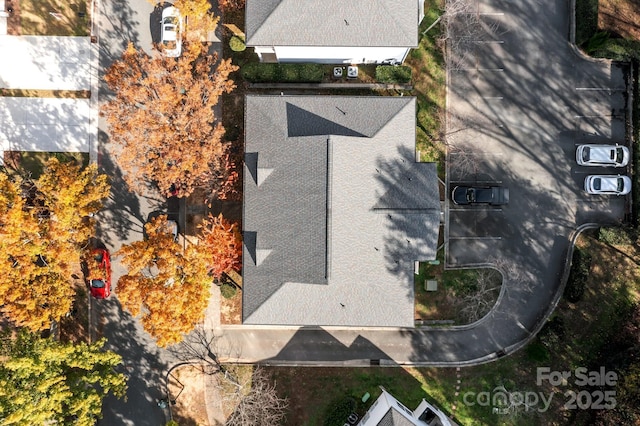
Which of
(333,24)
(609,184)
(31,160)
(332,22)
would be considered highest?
(332,22)

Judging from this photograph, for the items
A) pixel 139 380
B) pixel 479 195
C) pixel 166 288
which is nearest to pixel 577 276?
pixel 479 195

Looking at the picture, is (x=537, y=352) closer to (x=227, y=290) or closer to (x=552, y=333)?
(x=552, y=333)

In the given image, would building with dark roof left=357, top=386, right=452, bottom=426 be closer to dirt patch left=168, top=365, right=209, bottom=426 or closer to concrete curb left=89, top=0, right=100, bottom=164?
dirt patch left=168, top=365, right=209, bottom=426

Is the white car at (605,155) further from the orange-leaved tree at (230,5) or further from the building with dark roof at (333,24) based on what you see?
the orange-leaved tree at (230,5)

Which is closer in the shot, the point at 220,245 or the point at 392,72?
the point at 220,245

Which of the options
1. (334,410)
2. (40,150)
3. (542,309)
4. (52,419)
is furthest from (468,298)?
(40,150)

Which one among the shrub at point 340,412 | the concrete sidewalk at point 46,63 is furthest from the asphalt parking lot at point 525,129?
the concrete sidewalk at point 46,63
